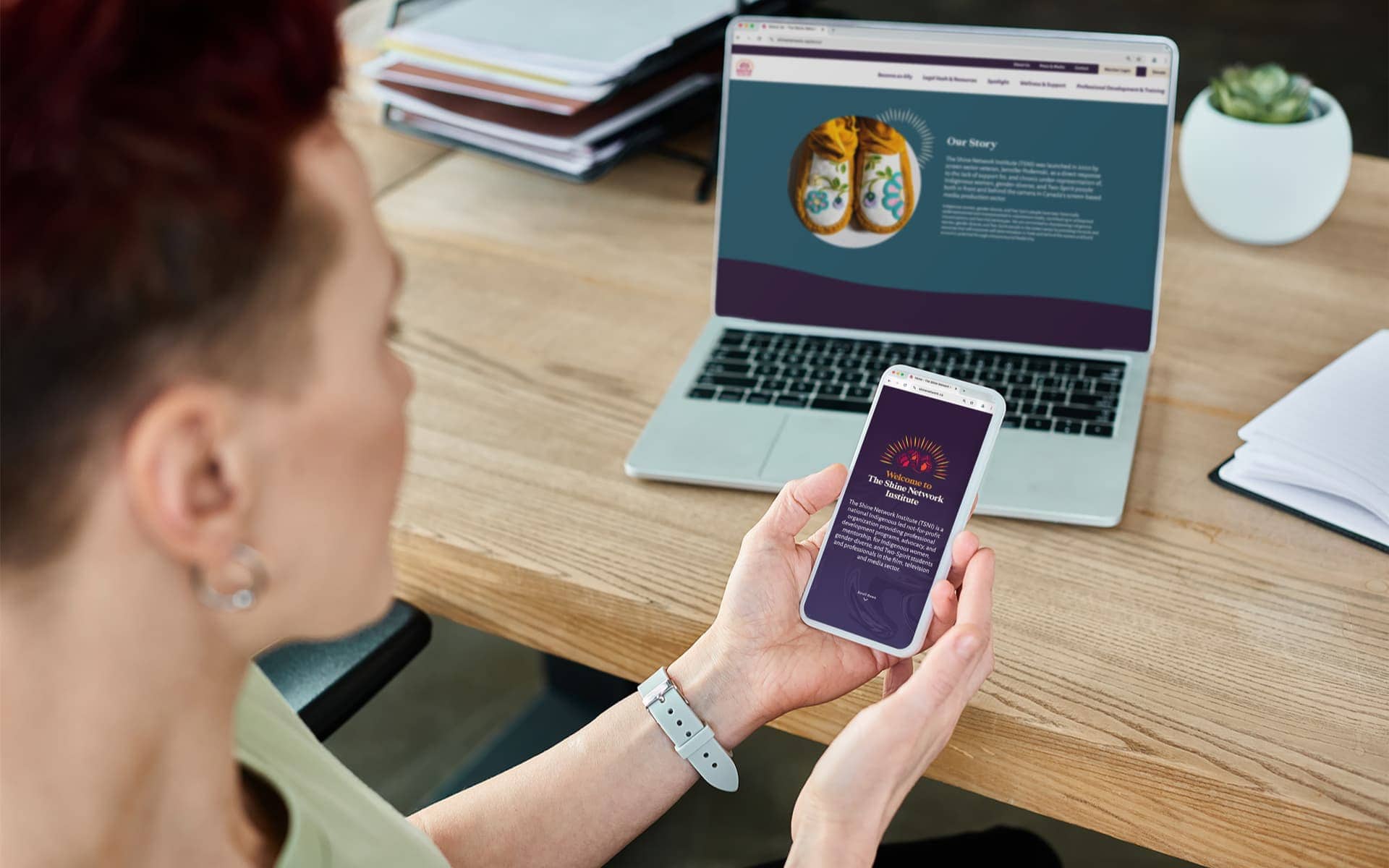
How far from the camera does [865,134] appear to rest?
3.57 feet

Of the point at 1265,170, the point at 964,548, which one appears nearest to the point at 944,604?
the point at 964,548

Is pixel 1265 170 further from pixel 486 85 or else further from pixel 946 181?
pixel 486 85

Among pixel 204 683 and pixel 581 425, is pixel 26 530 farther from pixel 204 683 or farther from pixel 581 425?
pixel 581 425

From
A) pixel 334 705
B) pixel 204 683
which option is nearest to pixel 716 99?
pixel 334 705

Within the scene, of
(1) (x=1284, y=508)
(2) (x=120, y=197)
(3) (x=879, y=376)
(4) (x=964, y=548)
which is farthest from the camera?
(3) (x=879, y=376)

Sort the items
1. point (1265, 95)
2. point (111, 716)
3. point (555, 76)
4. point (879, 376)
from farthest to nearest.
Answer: point (555, 76) < point (1265, 95) < point (879, 376) < point (111, 716)

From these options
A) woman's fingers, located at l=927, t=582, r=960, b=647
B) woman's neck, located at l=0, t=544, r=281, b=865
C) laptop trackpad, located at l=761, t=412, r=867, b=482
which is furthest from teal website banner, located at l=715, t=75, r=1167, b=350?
woman's neck, located at l=0, t=544, r=281, b=865

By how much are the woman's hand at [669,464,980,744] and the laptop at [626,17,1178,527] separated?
0.34ft

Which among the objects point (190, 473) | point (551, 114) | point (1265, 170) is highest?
point (190, 473)

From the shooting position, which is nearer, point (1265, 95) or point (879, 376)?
point (879, 376)

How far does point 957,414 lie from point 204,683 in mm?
523

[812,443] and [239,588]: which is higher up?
[239,588]

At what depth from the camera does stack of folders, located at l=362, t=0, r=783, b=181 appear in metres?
1.35

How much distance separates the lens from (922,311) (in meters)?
1.11
